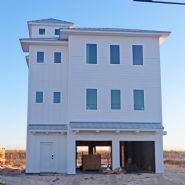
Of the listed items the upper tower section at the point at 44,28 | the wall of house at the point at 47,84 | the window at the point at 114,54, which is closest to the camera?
the window at the point at 114,54

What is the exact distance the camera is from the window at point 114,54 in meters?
28.8

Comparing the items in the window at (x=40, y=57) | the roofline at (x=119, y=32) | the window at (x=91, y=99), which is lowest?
the window at (x=91, y=99)

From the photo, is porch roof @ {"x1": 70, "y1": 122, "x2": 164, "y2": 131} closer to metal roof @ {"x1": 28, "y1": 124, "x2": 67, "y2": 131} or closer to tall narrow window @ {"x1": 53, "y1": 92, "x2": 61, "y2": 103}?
metal roof @ {"x1": 28, "y1": 124, "x2": 67, "y2": 131}

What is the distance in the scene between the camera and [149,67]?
29.0 meters

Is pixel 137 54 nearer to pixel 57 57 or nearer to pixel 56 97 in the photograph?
pixel 57 57

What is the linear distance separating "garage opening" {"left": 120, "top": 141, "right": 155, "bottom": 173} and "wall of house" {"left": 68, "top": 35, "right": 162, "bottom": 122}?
9.93 feet

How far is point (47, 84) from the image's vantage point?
29.4 m

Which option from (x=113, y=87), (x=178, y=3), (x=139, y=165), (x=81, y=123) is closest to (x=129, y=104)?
(x=113, y=87)

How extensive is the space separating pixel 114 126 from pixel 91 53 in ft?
17.0

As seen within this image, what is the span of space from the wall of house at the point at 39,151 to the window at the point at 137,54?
709cm

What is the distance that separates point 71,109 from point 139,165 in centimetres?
917

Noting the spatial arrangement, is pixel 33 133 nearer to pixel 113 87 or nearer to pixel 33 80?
pixel 33 80

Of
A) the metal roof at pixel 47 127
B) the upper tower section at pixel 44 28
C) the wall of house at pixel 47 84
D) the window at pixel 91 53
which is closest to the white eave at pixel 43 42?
the wall of house at pixel 47 84

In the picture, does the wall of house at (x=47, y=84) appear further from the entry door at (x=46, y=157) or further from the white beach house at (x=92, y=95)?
the entry door at (x=46, y=157)
